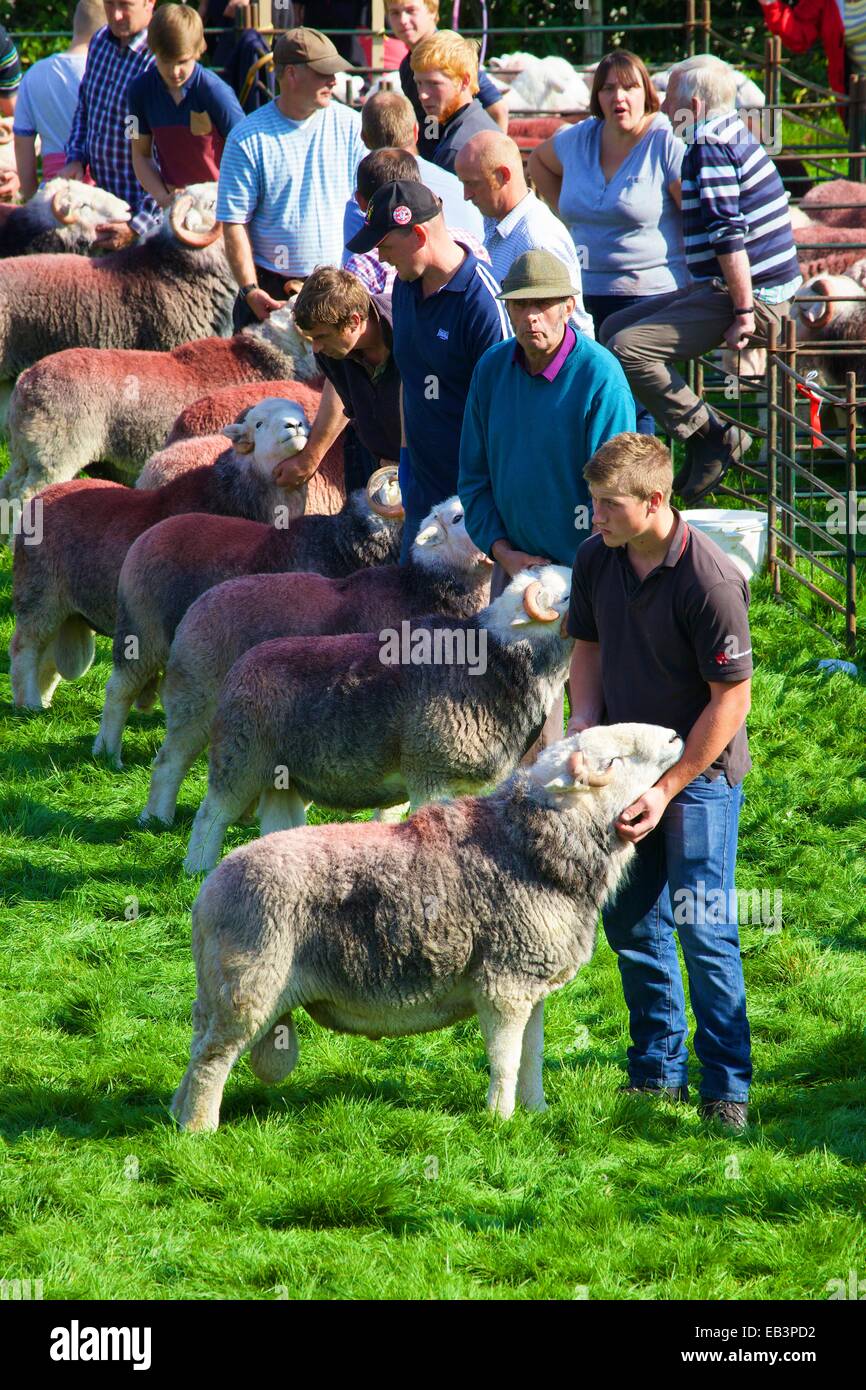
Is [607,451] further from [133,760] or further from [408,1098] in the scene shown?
[133,760]

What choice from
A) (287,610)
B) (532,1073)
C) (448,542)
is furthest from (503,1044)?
(287,610)

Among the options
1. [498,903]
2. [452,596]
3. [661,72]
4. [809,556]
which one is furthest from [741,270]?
[661,72]

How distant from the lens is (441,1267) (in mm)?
4180

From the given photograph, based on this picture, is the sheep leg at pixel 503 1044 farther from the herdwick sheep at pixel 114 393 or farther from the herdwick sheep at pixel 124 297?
the herdwick sheep at pixel 124 297

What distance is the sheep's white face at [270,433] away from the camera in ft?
26.3

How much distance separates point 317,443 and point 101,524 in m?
1.25

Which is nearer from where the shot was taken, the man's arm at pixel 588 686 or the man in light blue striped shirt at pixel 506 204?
the man's arm at pixel 588 686

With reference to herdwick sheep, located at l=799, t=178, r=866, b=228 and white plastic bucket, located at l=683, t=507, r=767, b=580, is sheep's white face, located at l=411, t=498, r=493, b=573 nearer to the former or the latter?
white plastic bucket, located at l=683, t=507, r=767, b=580

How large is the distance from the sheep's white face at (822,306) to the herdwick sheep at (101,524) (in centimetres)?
436

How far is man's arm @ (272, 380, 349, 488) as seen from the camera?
7.49 meters

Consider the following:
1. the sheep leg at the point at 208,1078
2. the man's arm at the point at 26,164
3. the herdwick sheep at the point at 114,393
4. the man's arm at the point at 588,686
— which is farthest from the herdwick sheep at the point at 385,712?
the man's arm at the point at 26,164

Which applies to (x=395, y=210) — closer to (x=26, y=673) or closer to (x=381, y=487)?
(x=381, y=487)

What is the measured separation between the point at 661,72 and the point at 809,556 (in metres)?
7.29

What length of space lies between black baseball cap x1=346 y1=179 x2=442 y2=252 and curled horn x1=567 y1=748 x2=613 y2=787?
2333 mm
